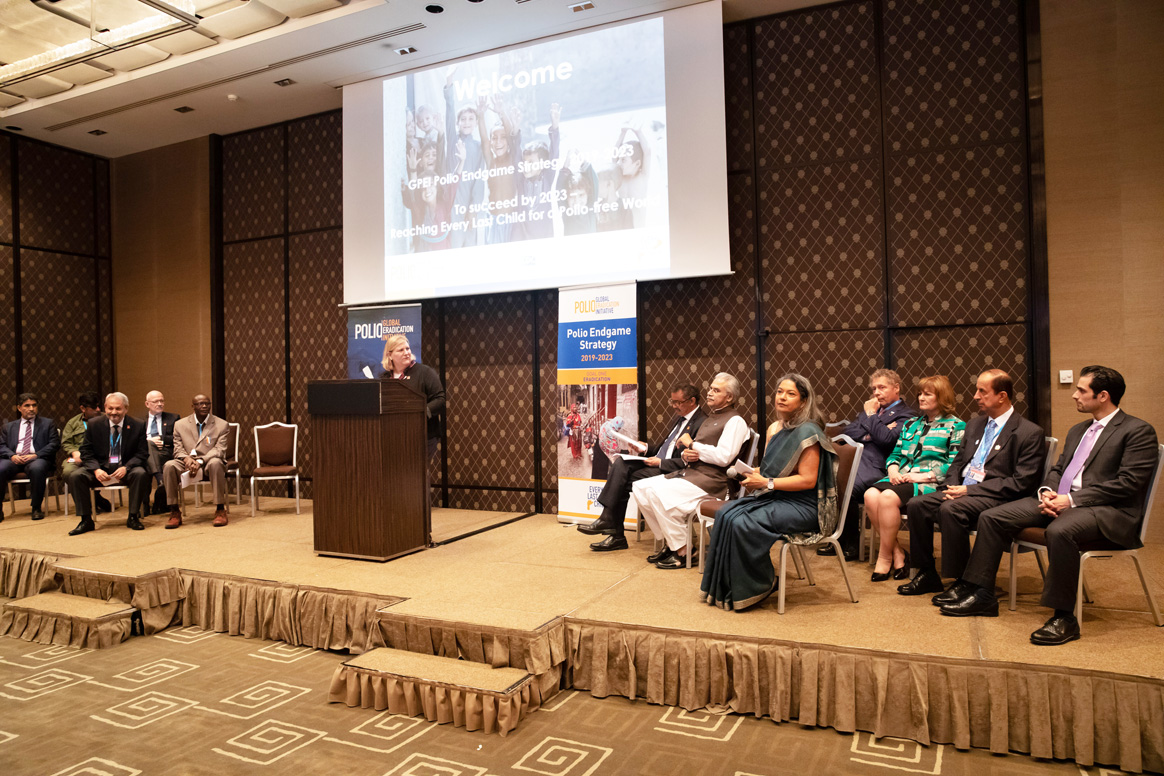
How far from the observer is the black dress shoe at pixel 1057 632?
2.89 metres

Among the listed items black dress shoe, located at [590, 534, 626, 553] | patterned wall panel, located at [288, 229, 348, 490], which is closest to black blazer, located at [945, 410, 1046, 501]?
black dress shoe, located at [590, 534, 626, 553]

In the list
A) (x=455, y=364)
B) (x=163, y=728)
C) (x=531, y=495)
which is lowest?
(x=163, y=728)

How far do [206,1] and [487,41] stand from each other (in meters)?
2.23

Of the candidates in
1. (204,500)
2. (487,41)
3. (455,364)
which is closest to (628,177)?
(487,41)

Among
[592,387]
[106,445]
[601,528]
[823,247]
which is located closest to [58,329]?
[106,445]

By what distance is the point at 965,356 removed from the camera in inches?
205

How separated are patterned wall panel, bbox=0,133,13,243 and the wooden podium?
5580mm

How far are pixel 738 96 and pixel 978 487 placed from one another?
3661 millimetres

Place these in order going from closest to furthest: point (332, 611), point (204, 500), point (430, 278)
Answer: point (332, 611) → point (430, 278) → point (204, 500)

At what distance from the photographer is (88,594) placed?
14.8 ft

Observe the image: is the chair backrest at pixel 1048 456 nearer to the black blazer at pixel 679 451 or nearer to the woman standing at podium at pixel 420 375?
the black blazer at pixel 679 451

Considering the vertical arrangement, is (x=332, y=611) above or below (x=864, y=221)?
below

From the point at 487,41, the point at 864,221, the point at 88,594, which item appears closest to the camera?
the point at 88,594

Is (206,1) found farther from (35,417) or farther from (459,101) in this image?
(35,417)
